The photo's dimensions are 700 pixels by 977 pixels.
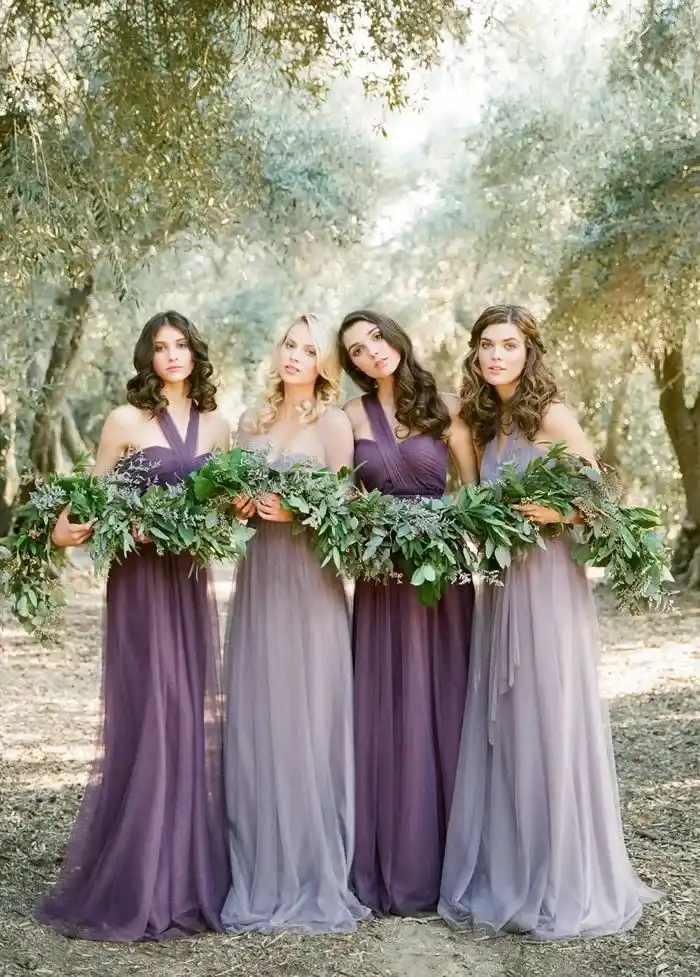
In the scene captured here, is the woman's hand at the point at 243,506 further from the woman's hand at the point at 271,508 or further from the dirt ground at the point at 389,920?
the dirt ground at the point at 389,920

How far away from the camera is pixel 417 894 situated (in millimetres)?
4785

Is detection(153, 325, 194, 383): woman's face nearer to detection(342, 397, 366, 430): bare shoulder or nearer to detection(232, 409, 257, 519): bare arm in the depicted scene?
detection(232, 409, 257, 519): bare arm

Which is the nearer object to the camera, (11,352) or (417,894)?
(417,894)

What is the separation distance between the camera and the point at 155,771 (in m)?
4.64

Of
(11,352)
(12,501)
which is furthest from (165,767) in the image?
(12,501)

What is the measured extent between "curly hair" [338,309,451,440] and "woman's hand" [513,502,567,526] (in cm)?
61

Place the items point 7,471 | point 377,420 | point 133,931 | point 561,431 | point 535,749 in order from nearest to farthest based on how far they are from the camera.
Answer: point 133,931 → point 535,749 → point 561,431 → point 377,420 → point 7,471

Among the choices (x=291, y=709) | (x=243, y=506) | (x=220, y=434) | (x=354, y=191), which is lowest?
(x=291, y=709)

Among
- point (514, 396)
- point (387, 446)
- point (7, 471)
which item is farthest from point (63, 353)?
point (514, 396)

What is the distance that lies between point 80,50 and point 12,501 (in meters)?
10.1

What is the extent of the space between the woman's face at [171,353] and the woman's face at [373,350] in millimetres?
741

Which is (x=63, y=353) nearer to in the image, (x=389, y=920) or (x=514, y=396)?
(x=514, y=396)

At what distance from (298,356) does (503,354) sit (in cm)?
88

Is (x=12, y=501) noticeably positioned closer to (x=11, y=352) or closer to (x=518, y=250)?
(x=11, y=352)
